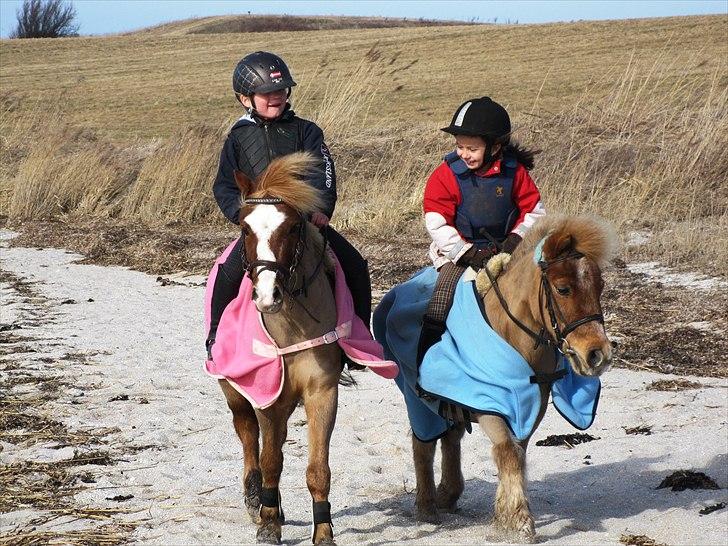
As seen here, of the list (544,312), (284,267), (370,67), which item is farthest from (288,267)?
(370,67)

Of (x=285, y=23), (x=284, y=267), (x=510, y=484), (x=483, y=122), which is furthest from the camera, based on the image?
(x=285, y=23)

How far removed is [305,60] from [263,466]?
3421 centimetres

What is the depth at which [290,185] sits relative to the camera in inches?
189

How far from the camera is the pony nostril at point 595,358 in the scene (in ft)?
14.5

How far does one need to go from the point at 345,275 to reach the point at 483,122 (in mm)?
1014

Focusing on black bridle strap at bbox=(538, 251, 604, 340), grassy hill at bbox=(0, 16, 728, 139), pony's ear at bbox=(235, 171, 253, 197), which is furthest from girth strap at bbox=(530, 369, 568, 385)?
grassy hill at bbox=(0, 16, 728, 139)

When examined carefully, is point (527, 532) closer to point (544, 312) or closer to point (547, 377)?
point (547, 377)

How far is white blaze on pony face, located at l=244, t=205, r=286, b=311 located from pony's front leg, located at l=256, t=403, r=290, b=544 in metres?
0.81

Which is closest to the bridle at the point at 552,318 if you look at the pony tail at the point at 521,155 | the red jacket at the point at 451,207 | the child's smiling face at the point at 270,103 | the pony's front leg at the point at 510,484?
the pony's front leg at the point at 510,484

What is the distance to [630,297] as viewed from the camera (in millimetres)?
10406

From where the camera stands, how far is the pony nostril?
4.41 metres

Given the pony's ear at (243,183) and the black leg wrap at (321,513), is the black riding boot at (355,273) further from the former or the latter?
the black leg wrap at (321,513)

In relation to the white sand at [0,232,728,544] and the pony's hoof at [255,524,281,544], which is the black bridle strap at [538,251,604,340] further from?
the pony's hoof at [255,524,281,544]

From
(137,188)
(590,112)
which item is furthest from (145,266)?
(590,112)
